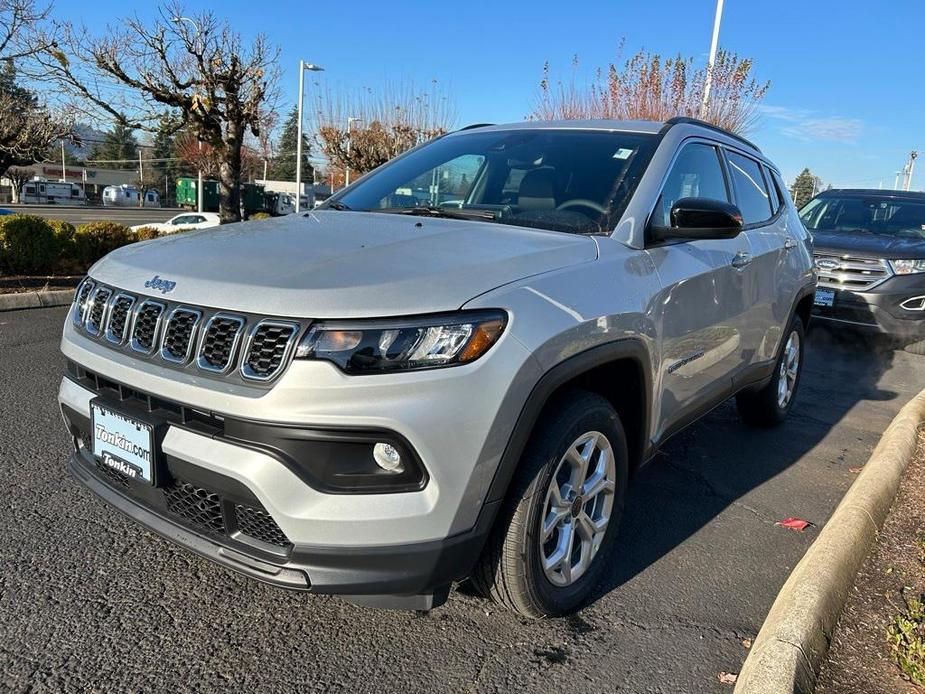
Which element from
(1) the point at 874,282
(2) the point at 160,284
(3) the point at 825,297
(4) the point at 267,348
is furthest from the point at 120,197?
(4) the point at 267,348

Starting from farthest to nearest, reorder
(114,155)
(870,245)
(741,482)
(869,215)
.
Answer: (114,155) < (869,215) < (870,245) < (741,482)

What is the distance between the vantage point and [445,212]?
120 inches

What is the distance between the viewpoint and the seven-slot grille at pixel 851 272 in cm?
748

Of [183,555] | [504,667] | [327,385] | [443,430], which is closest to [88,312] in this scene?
[183,555]

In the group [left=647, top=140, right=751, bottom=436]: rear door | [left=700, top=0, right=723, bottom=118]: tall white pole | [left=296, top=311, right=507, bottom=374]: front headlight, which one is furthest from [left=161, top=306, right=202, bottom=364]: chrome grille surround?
[left=700, top=0, right=723, bottom=118]: tall white pole

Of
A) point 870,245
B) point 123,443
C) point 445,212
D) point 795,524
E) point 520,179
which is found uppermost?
point 520,179

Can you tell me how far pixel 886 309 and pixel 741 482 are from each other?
4.61m

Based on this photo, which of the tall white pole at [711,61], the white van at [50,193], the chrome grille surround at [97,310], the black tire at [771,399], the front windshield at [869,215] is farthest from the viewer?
the white van at [50,193]

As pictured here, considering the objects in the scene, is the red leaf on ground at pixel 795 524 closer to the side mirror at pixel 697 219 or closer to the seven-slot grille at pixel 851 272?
the side mirror at pixel 697 219

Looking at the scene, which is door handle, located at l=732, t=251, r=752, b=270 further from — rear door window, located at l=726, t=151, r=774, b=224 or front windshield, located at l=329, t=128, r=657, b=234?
front windshield, located at l=329, t=128, r=657, b=234

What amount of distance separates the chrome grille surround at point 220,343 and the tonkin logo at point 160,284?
0.25m

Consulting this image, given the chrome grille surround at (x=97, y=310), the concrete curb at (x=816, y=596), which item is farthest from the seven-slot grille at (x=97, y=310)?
the concrete curb at (x=816, y=596)

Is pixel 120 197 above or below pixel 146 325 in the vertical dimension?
below

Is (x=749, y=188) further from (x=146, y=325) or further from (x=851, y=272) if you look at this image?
(x=851, y=272)
